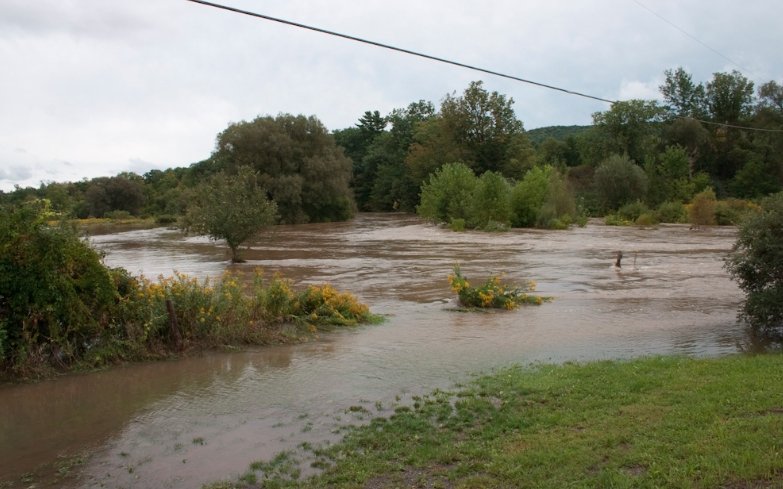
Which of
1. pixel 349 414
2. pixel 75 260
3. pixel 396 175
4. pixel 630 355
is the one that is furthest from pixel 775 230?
pixel 396 175

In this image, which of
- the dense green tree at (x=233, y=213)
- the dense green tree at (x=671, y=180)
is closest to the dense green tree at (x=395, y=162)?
the dense green tree at (x=671, y=180)

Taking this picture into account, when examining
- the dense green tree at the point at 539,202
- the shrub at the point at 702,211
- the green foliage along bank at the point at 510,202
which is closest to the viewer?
the green foliage along bank at the point at 510,202

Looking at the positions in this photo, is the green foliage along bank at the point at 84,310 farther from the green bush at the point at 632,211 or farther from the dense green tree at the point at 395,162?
the dense green tree at the point at 395,162

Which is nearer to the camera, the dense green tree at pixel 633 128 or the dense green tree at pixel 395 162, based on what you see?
the dense green tree at pixel 633 128

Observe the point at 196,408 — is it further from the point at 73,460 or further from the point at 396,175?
the point at 396,175

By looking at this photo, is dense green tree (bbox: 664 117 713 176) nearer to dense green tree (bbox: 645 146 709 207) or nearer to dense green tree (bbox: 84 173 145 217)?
dense green tree (bbox: 645 146 709 207)

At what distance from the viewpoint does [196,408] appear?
28.7 ft

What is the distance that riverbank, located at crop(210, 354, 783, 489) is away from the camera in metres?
5.36

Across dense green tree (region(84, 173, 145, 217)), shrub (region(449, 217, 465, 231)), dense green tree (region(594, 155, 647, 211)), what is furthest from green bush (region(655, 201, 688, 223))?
dense green tree (region(84, 173, 145, 217))

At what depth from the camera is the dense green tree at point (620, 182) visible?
216 ft

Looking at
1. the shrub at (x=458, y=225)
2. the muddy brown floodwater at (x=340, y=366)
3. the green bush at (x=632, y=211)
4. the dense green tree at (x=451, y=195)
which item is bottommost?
the muddy brown floodwater at (x=340, y=366)

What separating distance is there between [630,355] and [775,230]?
4.14 meters

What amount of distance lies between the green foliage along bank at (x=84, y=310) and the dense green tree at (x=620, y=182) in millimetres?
58751

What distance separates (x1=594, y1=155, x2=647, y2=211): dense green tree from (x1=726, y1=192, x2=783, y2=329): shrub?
54652 mm
